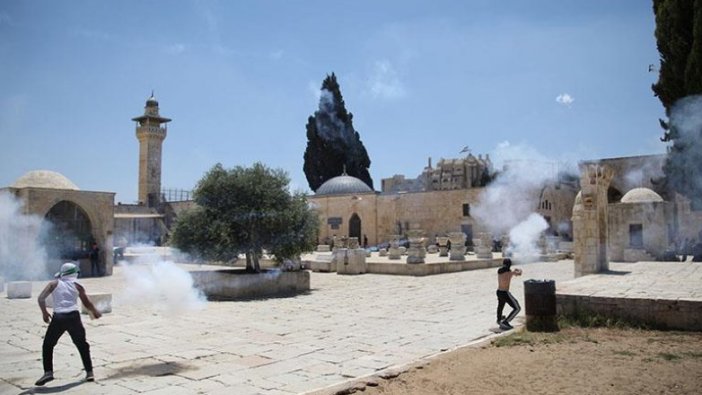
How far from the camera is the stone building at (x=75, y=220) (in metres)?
19.2

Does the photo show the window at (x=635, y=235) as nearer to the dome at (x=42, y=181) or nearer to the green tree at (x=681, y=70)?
the green tree at (x=681, y=70)

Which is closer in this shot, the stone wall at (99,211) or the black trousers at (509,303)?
the black trousers at (509,303)

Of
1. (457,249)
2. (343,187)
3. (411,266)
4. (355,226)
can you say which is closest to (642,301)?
(411,266)

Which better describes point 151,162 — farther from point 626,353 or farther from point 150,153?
point 626,353

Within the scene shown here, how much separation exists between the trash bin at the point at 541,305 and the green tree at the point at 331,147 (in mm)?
42468

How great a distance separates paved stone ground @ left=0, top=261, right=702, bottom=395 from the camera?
548 centimetres

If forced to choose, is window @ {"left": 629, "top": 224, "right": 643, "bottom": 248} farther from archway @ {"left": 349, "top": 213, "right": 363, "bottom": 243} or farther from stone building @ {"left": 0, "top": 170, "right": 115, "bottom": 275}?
stone building @ {"left": 0, "top": 170, "right": 115, "bottom": 275}

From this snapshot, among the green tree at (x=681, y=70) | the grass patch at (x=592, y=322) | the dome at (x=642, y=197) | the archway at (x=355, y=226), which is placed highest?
the green tree at (x=681, y=70)

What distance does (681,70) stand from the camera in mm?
21906

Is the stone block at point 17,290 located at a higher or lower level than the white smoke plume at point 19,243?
lower

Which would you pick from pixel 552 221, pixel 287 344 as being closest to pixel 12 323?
pixel 287 344

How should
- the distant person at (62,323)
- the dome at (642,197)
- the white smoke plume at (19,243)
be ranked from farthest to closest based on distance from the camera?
the dome at (642,197)
the white smoke plume at (19,243)
the distant person at (62,323)

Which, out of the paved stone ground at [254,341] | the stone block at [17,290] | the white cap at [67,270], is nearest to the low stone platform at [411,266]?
the paved stone ground at [254,341]

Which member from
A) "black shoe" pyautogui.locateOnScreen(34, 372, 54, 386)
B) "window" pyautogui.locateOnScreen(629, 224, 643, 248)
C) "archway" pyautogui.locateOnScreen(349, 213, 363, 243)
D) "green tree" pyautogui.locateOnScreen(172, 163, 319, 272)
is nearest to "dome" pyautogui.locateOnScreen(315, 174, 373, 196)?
"archway" pyautogui.locateOnScreen(349, 213, 363, 243)
